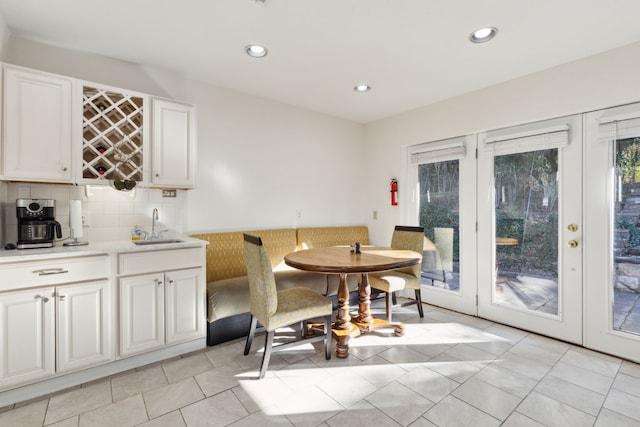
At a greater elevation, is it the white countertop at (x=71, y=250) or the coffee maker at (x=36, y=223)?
the coffee maker at (x=36, y=223)

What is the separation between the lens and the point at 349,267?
2277 millimetres

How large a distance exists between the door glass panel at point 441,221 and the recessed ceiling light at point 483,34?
58.7 inches

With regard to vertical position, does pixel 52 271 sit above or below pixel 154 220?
below

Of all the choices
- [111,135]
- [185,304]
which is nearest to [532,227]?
[185,304]

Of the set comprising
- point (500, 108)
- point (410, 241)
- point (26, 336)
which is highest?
point (500, 108)

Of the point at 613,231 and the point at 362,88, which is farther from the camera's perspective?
the point at 362,88

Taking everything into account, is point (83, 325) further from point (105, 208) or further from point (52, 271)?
point (105, 208)

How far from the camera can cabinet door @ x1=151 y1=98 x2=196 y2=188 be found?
267 cm

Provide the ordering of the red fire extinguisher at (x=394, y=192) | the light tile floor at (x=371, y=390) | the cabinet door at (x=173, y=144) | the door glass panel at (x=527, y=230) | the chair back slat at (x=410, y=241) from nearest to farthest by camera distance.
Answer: the light tile floor at (x=371, y=390) → the cabinet door at (x=173, y=144) → the door glass panel at (x=527, y=230) → the chair back slat at (x=410, y=241) → the red fire extinguisher at (x=394, y=192)

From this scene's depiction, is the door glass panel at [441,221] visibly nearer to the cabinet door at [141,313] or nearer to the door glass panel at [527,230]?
the door glass panel at [527,230]

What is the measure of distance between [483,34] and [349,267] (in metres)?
2.04

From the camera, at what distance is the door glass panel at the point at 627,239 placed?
8.11ft

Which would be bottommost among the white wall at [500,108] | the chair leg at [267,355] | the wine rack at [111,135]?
the chair leg at [267,355]

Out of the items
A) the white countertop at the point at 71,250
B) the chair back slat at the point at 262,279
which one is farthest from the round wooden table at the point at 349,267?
the white countertop at the point at 71,250
